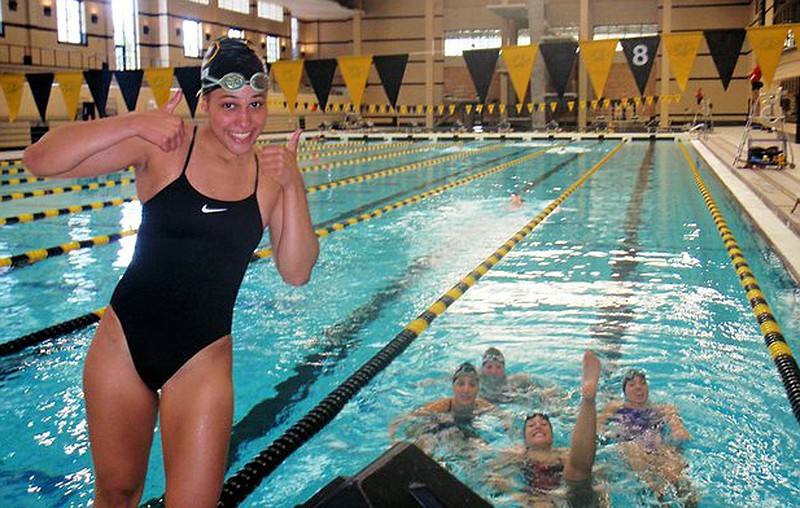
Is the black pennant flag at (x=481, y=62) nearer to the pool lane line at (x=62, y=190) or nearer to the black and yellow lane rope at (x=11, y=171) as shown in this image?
the pool lane line at (x=62, y=190)

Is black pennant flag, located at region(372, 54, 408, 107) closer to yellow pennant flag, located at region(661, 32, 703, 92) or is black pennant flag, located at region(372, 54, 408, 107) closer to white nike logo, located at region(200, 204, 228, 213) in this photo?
yellow pennant flag, located at region(661, 32, 703, 92)

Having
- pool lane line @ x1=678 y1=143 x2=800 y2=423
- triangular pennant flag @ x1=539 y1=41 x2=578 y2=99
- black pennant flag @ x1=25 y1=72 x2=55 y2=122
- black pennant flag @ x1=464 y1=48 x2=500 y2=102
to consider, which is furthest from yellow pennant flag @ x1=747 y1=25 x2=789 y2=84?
black pennant flag @ x1=25 y1=72 x2=55 y2=122

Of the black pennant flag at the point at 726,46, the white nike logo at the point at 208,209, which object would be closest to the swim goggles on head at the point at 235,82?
the white nike logo at the point at 208,209

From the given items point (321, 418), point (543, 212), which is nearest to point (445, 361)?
point (321, 418)

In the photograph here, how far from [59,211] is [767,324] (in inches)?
310

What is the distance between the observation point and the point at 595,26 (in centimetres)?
3275

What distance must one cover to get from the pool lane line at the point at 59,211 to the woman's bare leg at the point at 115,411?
25.6ft

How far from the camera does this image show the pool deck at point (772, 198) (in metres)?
6.71

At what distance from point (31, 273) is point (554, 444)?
4.93 m

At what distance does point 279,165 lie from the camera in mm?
1985

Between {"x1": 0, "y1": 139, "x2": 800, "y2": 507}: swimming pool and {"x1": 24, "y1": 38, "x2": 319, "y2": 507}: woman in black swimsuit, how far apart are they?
47.6 inches

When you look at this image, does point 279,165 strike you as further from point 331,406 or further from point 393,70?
point 393,70

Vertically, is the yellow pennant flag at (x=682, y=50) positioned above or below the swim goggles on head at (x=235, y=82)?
above

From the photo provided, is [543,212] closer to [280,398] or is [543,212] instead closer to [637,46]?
[637,46]
